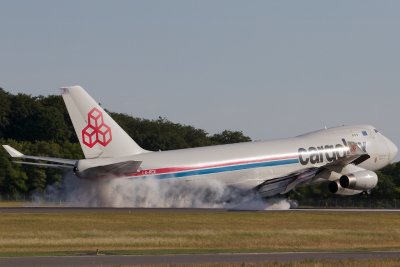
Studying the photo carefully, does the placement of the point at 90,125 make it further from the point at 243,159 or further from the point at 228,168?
the point at 243,159

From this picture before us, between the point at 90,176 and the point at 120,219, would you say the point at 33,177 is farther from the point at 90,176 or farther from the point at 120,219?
the point at 120,219

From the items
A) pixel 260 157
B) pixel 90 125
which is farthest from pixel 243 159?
pixel 90 125

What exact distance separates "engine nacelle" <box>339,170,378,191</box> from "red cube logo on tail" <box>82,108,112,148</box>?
59.7ft

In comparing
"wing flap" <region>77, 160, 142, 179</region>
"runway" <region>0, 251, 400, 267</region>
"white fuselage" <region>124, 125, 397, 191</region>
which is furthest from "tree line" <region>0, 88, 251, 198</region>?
"runway" <region>0, 251, 400, 267</region>

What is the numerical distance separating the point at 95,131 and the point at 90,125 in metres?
0.55

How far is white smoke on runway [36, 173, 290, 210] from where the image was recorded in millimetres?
72625

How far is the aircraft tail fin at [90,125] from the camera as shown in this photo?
7194cm

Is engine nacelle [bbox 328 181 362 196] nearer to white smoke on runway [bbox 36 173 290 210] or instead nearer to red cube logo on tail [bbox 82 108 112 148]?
white smoke on runway [bbox 36 173 290 210]

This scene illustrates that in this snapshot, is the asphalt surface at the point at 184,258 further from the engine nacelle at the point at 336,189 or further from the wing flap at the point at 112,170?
the engine nacelle at the point at 336,189

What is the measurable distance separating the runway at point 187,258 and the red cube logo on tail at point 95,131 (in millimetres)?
30452

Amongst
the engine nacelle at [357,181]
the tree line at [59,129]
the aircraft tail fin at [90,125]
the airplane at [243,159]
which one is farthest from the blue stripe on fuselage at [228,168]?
the tree line at [59,129]

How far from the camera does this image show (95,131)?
72.3 m

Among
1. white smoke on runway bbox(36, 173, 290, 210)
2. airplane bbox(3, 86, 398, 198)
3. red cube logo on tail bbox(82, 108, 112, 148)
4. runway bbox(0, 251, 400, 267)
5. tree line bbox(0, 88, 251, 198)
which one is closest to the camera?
runway bbox(0, 251, 400, 267)

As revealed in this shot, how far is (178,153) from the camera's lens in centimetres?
7469
